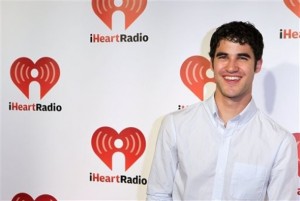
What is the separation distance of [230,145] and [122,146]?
2.28ft

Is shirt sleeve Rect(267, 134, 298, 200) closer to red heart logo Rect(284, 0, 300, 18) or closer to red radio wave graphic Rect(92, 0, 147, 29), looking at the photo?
red heart logo Rect(284, 0, 300, 18)

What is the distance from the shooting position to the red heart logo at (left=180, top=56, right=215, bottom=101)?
68.6 inches

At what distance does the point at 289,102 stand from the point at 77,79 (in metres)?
1.01

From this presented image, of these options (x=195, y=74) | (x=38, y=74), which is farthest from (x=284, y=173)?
(x=38, y=74)

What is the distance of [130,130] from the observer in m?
1.83

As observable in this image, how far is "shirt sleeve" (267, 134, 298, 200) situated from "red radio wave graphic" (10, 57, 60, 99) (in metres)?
1.16

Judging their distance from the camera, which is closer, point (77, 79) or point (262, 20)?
point (262, 20)

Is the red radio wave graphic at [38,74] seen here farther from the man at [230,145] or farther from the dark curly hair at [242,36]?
the dark curly hair at [242,36]

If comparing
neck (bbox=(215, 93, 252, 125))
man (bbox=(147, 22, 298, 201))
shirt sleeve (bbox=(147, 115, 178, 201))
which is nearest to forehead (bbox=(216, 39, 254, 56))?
man (bbox=(147, 22, 298, 201))

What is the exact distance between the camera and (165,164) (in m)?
1.37

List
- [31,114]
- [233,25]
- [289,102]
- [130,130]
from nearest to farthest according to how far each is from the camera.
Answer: [233,25]
[289,102]
[130,130]
[31,114]

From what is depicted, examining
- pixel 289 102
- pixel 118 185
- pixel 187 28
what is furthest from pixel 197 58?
pixel 118 185

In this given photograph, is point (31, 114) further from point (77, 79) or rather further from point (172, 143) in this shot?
point (172, 143)

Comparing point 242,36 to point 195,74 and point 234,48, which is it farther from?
point 195,74
